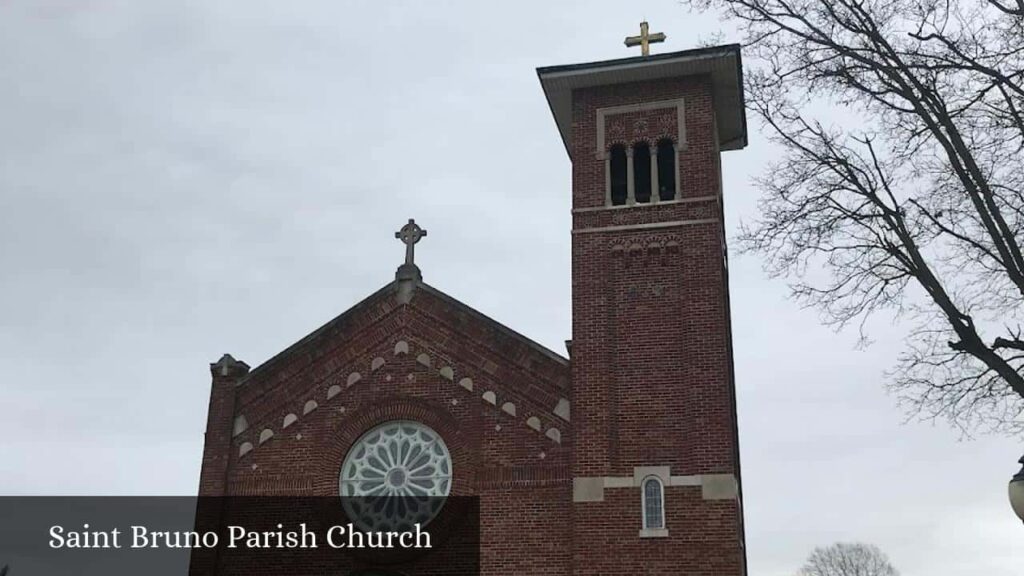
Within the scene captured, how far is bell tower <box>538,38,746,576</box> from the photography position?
51.6 ft

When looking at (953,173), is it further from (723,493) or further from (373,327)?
(373,327)

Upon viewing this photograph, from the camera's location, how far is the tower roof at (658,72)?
60.1 feet

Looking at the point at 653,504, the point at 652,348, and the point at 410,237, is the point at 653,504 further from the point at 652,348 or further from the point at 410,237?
the point at 410,237

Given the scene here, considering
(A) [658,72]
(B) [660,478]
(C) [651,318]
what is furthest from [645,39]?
(B) [660,478]

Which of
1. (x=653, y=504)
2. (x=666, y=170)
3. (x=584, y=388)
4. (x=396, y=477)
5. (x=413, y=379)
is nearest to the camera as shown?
(x=653, y=504)

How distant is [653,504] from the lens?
15.9 meters

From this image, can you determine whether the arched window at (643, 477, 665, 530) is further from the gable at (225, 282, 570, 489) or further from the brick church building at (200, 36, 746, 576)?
the gable at (225, 282, 570, 489)

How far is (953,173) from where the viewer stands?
1253 centimetres

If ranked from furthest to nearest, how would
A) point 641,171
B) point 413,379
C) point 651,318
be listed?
point 641,171
point 413,379
point 651,318

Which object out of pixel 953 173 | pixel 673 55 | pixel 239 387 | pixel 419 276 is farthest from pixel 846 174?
Result: pixel 239 387

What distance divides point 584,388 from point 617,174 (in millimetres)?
4250

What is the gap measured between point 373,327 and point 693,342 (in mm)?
5800

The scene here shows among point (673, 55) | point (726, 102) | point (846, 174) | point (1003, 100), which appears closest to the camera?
point (1003, 100)

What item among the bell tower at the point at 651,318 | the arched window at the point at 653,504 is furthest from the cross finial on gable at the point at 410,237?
the arched window at the point at 653,504
